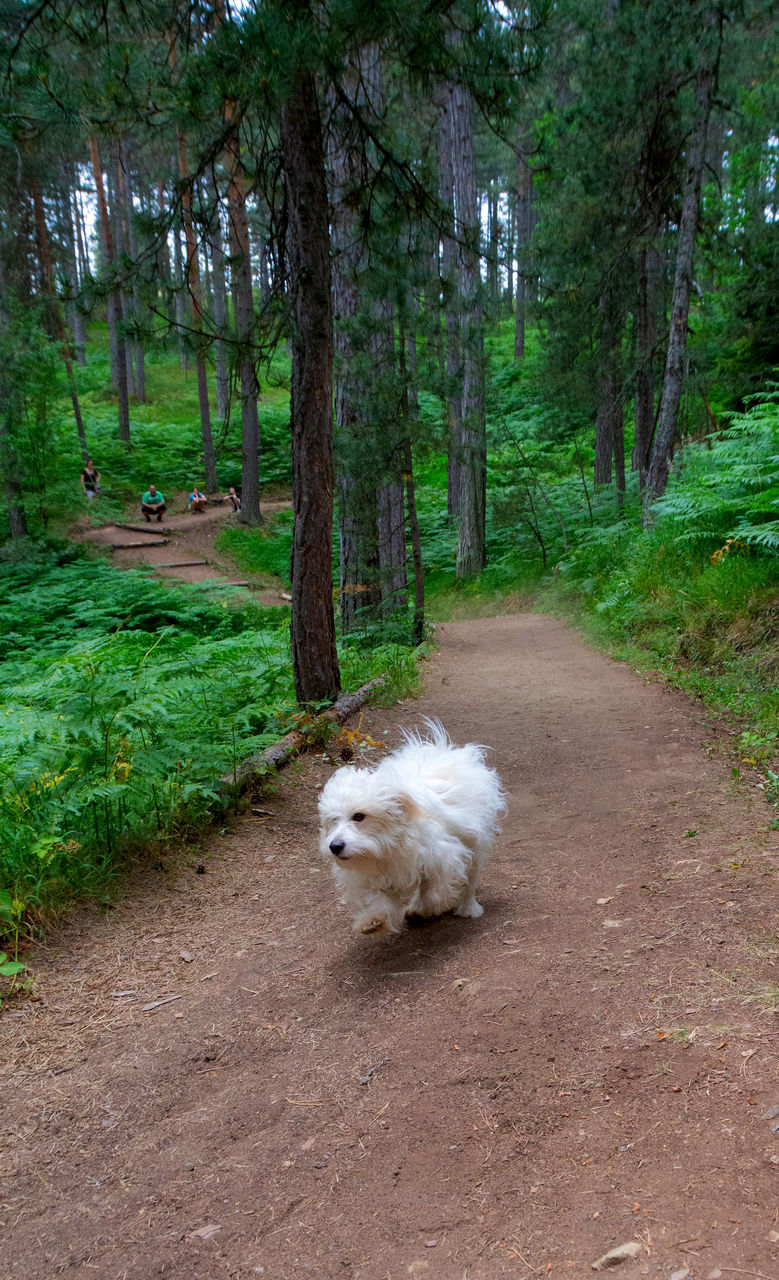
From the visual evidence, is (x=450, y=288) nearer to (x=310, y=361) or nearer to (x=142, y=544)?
(x=310, y=361)

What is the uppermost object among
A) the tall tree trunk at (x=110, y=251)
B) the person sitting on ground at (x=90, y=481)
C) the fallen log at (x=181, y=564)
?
the tall tree trunk at (x=110, y=251)

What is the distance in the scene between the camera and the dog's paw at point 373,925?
154 inches

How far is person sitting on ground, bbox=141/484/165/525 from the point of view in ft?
81.5

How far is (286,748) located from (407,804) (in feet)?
10.4

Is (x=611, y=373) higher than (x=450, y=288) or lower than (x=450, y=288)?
lower

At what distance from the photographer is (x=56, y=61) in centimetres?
626

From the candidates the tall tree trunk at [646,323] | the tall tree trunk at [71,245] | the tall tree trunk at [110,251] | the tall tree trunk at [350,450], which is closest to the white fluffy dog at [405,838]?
the tall tree trunk at [350,450]

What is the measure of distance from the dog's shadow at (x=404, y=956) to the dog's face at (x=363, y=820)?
563mm

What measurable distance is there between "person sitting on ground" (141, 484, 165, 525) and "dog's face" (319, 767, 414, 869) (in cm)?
2272

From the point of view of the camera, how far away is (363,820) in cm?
376

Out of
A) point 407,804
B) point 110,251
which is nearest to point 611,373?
point 407,804

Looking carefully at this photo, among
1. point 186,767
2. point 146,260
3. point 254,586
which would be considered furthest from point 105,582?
point 186,767

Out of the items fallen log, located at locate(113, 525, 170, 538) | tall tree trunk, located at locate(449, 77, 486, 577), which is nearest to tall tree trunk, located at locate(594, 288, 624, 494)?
tall tree trunk, located at locate(449, 77, 486, 577)

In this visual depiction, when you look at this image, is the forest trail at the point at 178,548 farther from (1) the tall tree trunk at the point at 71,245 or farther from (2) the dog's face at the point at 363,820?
(2) the dog's face at the point at 363,820
